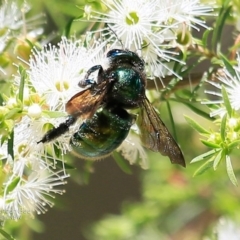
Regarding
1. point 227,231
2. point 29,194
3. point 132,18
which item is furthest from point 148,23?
point 227,231

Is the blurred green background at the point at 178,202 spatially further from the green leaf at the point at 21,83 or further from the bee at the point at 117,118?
the green leaf at the point at 21,83

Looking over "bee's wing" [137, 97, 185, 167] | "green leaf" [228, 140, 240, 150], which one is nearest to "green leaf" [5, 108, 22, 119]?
"bee's wing" [137, 97, 185, 167]

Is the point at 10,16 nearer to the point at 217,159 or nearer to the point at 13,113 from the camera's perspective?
the point at 13,113

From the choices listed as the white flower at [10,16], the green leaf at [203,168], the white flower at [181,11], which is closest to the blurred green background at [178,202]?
the white flower at [10,16]

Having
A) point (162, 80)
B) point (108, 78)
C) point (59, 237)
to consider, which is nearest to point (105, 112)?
point (108, 78)

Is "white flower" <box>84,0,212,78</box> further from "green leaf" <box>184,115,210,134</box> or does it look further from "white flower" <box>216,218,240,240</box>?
"white flower" <box>216,218,240,240</box>

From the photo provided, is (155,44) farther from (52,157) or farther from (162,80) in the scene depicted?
(52,157)
